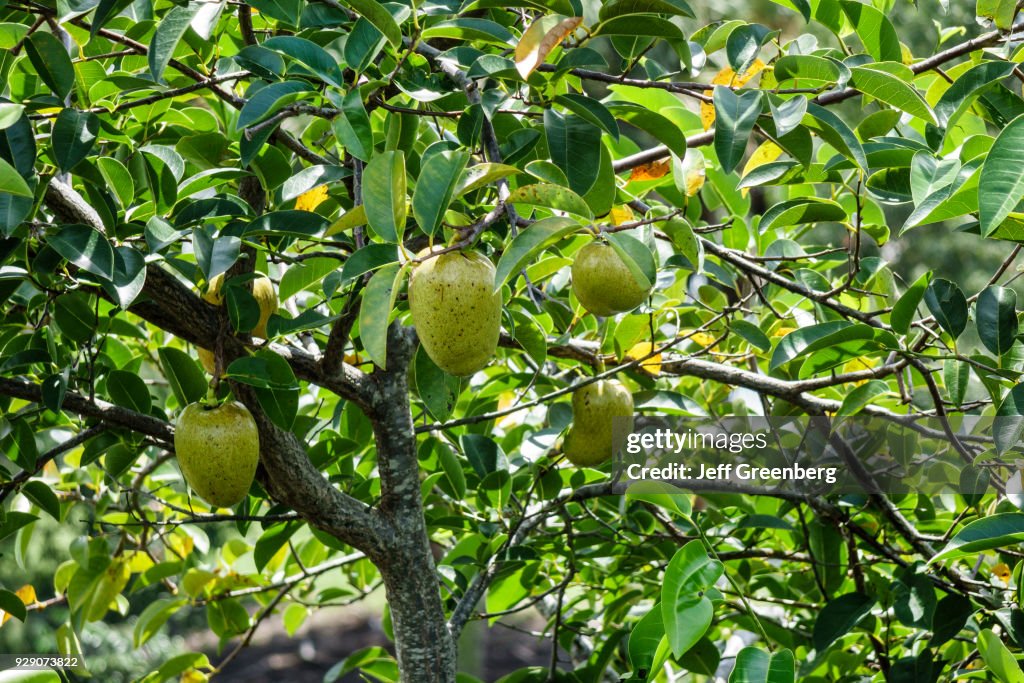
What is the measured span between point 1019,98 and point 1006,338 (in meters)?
0.28

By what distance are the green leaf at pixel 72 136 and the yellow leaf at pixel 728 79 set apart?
2.08ft

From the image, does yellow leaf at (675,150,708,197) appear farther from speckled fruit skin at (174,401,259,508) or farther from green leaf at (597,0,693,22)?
speckled fruit skin at (174,401,259,508)

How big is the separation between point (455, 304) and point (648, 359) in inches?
27.1

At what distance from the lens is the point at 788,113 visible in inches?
36.2

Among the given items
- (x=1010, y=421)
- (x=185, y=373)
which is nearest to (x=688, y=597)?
(x=1010, y=421)

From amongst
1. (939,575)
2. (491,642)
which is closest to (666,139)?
(939,575)

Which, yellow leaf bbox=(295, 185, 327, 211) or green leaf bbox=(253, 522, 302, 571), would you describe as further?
green leaf bbox=(253, 522, 302, 571)

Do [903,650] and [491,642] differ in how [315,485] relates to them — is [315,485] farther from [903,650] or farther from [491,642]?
[491,642]

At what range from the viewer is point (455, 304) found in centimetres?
79

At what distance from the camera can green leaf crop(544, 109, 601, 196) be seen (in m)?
0.89

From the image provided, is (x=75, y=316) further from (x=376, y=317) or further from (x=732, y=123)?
(x=732, y=123)

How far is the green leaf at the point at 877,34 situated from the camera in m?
1.14

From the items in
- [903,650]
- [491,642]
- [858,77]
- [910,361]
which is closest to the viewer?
[858,77]

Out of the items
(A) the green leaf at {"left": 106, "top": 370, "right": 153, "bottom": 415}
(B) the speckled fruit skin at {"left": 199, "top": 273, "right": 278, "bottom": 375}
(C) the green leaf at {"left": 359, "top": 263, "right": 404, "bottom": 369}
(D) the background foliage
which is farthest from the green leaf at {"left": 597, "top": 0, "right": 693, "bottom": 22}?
(A) the green leaf at {"left": 106, "top": 370, "right": 153, "bottom": 415}
